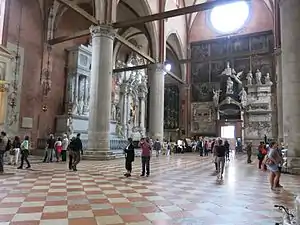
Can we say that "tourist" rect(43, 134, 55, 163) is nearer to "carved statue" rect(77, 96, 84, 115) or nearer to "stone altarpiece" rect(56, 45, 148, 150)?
"stone altarpiece" rect(56, 45, 148, 150)

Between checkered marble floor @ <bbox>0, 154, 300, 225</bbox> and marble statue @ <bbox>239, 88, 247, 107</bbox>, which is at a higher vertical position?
marble statue @ <bbox>239, 88, 247, 107</bbox>

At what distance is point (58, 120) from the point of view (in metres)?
20.0

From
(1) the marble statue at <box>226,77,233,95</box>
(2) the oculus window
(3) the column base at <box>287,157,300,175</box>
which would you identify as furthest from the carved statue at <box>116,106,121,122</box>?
(3) the column base at <box>287,157,300,175</box>

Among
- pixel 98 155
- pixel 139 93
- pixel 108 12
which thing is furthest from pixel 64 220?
pixel 139 93

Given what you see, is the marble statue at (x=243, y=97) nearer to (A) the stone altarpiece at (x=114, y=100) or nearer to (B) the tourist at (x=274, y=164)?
(A) the stone altarpiece at (x=114, y=100)

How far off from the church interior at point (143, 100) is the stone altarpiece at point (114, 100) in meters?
0.11

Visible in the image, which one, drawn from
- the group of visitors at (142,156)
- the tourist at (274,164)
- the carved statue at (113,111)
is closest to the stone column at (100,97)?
the group of visitors at (142,156)

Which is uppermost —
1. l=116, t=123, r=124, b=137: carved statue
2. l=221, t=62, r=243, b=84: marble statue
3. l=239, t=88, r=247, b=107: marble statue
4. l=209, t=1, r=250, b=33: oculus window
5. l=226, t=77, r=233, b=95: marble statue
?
l=209, t=1, r=250, b=33: oculus window

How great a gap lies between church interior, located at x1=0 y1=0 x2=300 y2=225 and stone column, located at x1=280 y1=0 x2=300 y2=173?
4 centimetres

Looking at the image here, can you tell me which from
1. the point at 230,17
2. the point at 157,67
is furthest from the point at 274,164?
the point at 230,17

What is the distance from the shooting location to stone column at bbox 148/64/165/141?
23.2 m

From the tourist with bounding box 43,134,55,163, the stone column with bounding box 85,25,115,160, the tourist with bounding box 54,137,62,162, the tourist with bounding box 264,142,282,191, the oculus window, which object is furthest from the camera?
the oculus window

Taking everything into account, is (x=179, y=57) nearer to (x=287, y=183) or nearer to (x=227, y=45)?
(x=227, y=45)

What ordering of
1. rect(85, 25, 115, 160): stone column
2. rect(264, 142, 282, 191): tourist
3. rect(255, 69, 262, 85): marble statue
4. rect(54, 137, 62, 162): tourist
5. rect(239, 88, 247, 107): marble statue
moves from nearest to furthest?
rect(264, 142, 282, 191): tourist → rect(54, 137, 62, 162): tourist → rect(85, 25, 115, 160): stone column → rect(255, 69, 262, 85): marble statue → rect(239, 88, 247, 107): marble statue
